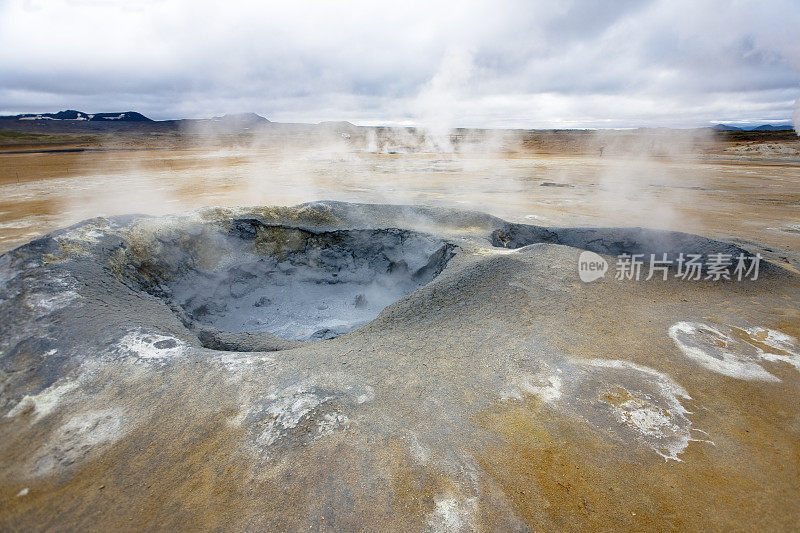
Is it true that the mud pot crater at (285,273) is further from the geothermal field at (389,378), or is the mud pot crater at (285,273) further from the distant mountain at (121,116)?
the distant mountain at (121,116)

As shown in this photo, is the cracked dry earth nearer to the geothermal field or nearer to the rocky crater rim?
the geothermal field

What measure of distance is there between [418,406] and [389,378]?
1.56ft

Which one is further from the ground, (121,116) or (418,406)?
(121,116)

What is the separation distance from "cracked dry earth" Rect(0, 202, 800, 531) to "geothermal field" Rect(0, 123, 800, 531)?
2 cm

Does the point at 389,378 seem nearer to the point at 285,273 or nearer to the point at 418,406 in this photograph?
the point at 418,406

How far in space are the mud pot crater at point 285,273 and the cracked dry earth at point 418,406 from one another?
59cm

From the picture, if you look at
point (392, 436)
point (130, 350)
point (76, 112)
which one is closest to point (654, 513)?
point (392, 436)

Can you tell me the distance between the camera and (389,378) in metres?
3.83

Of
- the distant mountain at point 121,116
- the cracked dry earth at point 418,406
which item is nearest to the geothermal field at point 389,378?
the cracked dry earth at point 418,406

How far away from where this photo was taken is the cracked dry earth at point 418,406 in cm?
261

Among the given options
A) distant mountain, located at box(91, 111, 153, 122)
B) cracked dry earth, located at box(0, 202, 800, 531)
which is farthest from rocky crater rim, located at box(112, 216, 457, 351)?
distant mountain, located at box(91, 111, 153, 122)

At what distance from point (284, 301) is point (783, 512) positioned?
23.9 feet

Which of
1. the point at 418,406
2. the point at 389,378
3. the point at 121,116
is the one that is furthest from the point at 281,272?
the point at 121,116

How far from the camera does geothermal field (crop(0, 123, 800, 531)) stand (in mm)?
2639
